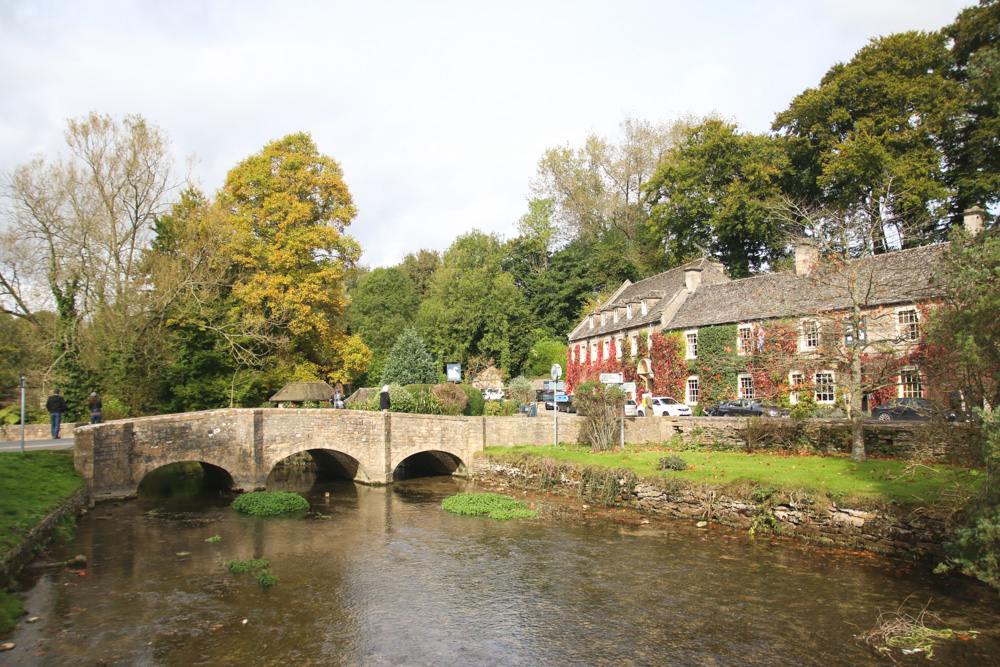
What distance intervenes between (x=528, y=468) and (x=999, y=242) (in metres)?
15.9

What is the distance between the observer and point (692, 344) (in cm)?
3431

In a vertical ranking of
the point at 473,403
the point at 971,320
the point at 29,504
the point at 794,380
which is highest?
the point at 971,320

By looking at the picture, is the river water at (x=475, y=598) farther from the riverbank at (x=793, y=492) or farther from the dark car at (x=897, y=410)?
the dark car at (x=897, y=410)

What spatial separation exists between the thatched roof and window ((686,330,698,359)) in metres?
19.8

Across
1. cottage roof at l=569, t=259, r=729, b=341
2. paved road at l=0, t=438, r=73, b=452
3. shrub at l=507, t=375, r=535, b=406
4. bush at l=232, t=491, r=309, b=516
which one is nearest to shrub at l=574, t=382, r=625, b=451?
bush at l=232, t=491, r=309, b=516

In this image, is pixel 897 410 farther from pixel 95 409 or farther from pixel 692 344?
pixel 95 409

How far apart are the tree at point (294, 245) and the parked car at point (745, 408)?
19252mm

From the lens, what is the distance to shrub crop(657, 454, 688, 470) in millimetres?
18188

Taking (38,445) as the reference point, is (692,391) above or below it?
above

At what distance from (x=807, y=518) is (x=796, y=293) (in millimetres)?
19223

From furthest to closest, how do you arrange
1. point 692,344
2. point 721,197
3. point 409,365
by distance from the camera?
point 409,365 → point 721,197 → point 692,344

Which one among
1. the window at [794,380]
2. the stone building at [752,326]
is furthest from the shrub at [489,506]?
the window at [794,380]

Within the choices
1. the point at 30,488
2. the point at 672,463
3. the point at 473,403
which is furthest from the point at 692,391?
the point at 30,488

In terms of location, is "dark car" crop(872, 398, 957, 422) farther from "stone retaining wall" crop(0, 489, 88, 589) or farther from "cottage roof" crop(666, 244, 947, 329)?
"stone retaining wall" crop(0, 489, 88, 589)
